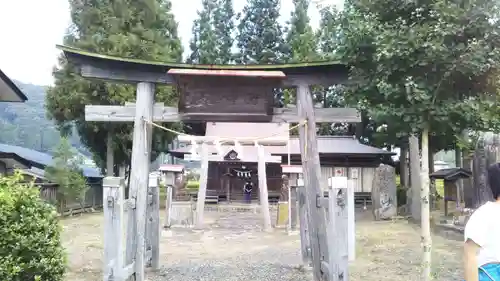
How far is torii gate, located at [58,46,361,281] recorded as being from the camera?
7543 mm

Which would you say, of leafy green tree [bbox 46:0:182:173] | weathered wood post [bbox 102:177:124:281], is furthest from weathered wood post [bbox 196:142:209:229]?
weathered wood post [bbox 102:177:124:281]

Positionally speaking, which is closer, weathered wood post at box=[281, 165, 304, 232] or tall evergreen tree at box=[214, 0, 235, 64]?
weathered wood post at box=[281, 165, 304, 232]

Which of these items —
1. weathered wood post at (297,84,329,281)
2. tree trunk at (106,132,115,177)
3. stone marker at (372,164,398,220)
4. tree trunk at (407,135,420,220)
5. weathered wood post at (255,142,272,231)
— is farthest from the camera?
tree trunk at (106,132,115,177)

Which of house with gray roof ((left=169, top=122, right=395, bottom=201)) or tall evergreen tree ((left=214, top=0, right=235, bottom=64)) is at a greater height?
tall evergreen tree ((left=214, top=0, right=235, bottom=64))

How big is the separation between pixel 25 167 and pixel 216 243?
33.8 ft

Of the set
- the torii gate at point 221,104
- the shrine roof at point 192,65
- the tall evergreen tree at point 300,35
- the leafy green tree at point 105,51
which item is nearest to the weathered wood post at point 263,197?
the leafy green tree at point 105,51

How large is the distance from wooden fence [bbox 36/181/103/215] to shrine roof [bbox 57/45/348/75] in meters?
9.11

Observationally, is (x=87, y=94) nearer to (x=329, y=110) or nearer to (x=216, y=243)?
(x=216, y=243)

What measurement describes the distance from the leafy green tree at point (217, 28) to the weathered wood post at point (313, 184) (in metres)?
28.0

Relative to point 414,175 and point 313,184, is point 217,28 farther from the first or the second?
point 313,184

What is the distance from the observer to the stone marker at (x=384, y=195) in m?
18.8

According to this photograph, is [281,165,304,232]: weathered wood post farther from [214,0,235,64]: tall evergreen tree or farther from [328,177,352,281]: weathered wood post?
[214,0,235,64]: tall evergreen tree

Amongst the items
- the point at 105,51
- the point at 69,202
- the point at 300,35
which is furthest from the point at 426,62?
the point at 300,35

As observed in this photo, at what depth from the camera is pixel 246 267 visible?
9.44m
